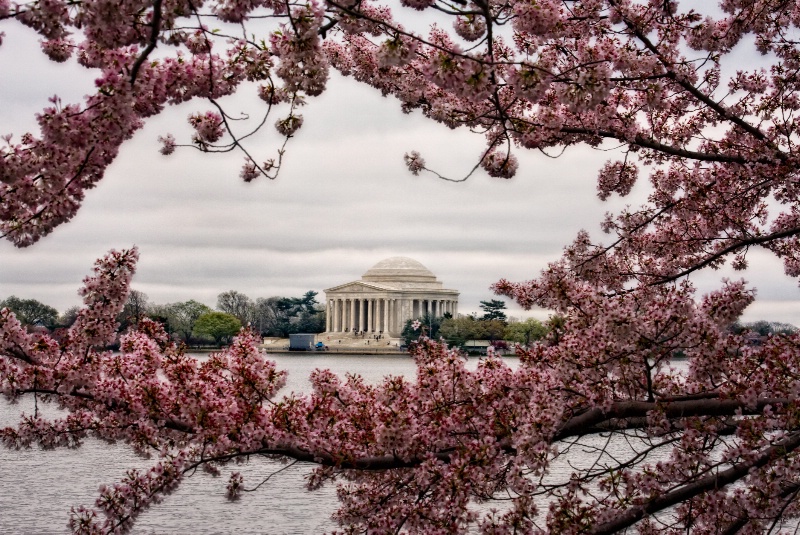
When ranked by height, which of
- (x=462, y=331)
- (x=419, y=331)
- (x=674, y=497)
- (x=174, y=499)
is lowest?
(x=174, y=499)

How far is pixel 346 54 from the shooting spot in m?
13.4

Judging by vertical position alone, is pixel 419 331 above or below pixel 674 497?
above

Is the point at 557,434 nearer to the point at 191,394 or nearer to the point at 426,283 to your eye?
the point at 191,394

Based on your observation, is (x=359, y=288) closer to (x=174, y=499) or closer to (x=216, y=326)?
(x=216, y=326)

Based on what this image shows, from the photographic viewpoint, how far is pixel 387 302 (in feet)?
581

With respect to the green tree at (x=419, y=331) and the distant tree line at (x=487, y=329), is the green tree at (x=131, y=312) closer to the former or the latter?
the distant tree line at (x=487, y=329)

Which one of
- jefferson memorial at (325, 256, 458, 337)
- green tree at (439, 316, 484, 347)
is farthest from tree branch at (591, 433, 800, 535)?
jefferson memorial at (325, 256, 458, 337)

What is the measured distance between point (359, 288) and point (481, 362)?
169142 millimetres

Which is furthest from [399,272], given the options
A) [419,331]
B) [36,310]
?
[36,310]

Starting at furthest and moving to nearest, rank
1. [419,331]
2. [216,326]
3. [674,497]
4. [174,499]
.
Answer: [419,331] → [216,326] → [174,499] → [674,497]

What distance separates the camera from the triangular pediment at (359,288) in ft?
583

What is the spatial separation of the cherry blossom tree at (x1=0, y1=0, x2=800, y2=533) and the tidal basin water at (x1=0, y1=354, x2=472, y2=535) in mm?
9043

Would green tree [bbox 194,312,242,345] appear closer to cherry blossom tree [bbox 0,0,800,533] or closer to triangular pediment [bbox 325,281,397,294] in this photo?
triangular pediment [bbox 325,281,397,294]

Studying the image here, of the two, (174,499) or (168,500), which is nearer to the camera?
(168,500)
